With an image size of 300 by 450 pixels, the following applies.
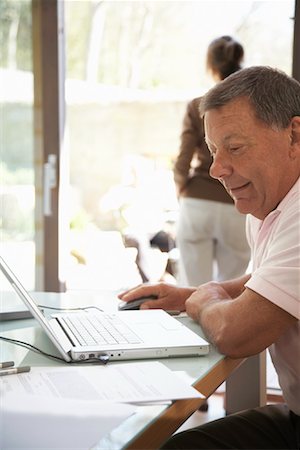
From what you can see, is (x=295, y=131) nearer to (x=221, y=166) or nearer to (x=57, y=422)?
(x=221, y=166)

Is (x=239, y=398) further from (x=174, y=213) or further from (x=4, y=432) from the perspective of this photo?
(x=174, y=213)

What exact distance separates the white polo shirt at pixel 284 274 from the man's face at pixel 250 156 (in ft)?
0.11

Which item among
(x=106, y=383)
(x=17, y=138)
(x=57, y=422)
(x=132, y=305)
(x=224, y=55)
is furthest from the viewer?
(x=17, y=138)

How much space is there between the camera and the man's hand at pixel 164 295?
5.22ft

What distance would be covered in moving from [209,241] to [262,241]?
5.54 ft

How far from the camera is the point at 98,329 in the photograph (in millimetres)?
1312

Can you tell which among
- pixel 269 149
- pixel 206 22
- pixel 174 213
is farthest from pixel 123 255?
pixel 269 149

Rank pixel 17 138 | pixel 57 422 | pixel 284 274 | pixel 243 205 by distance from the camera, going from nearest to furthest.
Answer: pixel 57 422
pixel 284 274
pixel 243 205
pixel 17 138

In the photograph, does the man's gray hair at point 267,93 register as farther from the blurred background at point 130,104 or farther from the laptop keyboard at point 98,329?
the blurred background at point 130,104

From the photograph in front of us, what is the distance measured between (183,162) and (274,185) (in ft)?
5.71

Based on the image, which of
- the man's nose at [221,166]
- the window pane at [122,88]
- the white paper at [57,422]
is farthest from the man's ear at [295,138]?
the window pane at [122,88]

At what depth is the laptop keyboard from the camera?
1228 millimetres

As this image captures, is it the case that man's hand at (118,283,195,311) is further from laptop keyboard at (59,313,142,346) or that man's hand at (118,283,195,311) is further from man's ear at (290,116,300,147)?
man's ear at (290,116,300,147)

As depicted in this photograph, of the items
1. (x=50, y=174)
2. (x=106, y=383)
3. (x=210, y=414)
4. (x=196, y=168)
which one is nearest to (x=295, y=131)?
(x=106, y=383)
